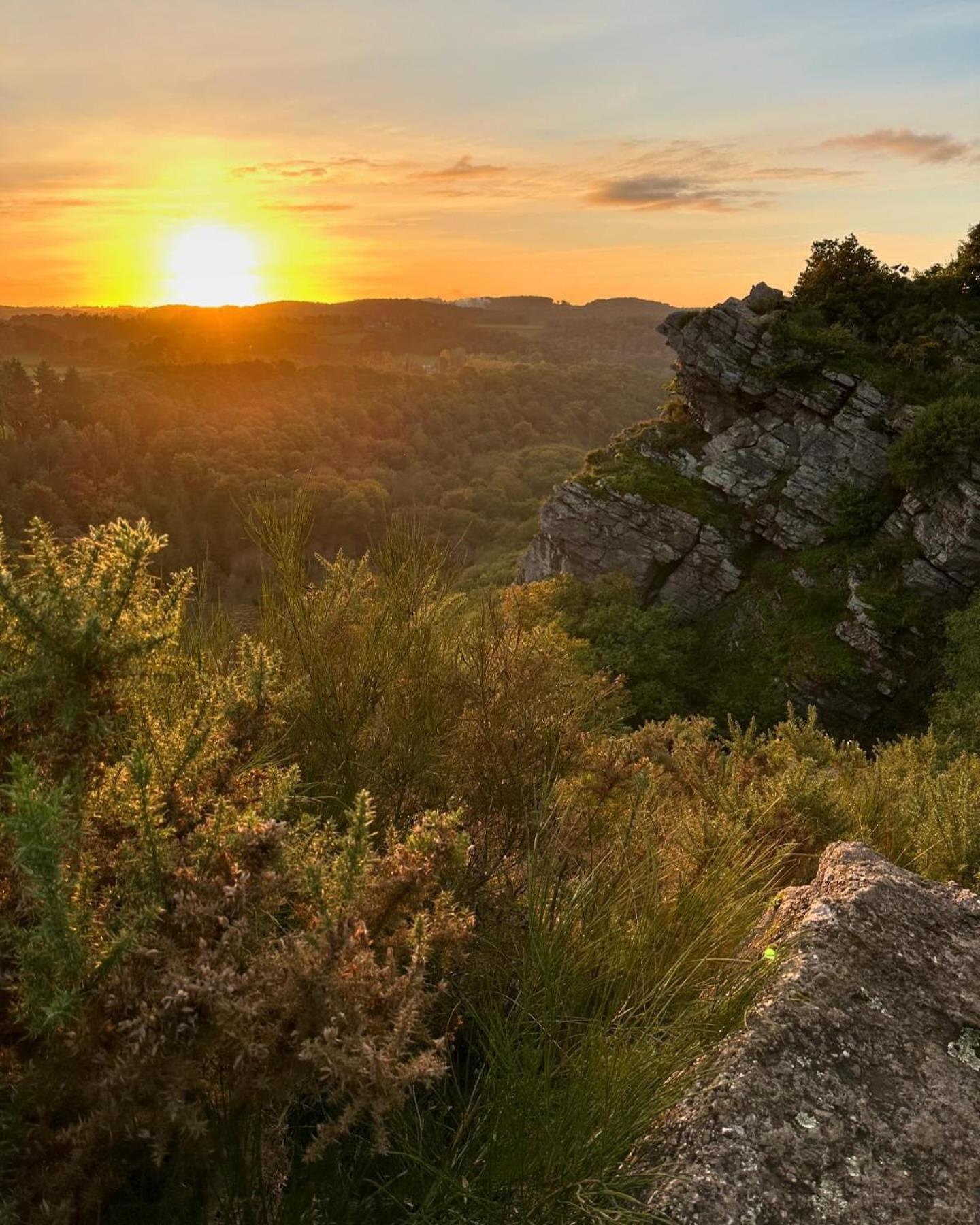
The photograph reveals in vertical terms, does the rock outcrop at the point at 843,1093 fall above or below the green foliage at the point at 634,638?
above

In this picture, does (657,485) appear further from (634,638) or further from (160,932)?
(160,932)

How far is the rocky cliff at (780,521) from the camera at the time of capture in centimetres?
2431

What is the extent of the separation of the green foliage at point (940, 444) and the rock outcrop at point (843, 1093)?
991 inches

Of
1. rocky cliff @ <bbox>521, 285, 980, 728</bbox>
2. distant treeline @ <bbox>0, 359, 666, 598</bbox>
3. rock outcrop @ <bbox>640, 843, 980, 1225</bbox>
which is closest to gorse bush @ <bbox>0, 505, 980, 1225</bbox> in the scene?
rock outcrop @ <bbox>640, 843, 980, 1225</bbox>

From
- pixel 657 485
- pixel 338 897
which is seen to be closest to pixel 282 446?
pixel 657 485

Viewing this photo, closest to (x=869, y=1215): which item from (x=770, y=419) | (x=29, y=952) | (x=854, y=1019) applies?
(x=854, y=1019)

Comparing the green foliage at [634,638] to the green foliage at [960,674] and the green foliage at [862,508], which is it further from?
the green foliage at [960,674]

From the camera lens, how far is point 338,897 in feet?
4.83

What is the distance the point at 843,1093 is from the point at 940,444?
85.6 feet

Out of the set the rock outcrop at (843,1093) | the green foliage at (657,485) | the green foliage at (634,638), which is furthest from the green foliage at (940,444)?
the rock outcrop at (843,1093)

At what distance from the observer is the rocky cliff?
2431 cm

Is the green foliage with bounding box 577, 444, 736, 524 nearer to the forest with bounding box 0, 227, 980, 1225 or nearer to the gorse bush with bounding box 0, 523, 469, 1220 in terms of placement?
the forest with bounding box 0, 227, 980, 1225

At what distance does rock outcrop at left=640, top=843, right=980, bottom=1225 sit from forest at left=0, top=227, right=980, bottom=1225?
106 millimetres

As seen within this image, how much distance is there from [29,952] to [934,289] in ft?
115
